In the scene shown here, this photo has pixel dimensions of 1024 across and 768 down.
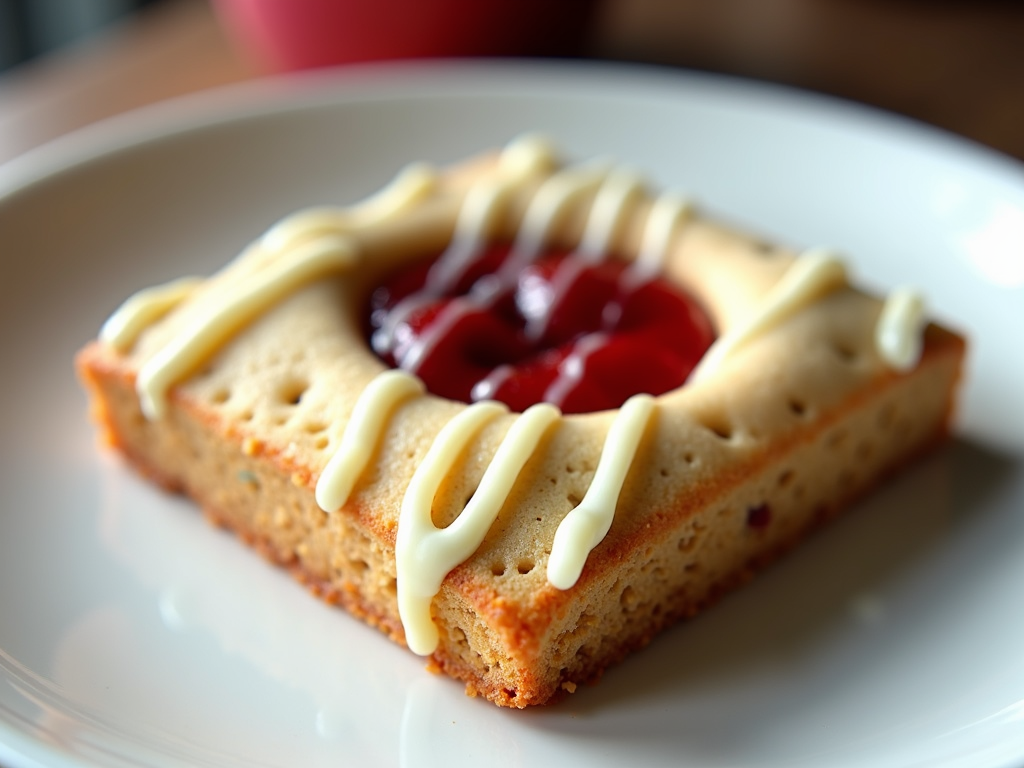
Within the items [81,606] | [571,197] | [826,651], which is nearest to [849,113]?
[571,197]

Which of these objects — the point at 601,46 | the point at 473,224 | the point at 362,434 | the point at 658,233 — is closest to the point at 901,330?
the point at 658,233

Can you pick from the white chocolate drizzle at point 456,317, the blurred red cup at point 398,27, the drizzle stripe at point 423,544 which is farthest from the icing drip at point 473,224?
the blurred red cup at point 398,27

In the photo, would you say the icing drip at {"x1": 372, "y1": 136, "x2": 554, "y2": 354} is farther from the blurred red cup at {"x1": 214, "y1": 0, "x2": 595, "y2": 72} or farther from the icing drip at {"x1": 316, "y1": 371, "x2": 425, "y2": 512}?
the blurred red cup at {"x1": 214, "y1": 0, "x2": 595, "y2": 72}

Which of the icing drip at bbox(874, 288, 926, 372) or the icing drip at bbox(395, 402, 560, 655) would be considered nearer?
the icing drip at bbox(395, 402, 560, 655)

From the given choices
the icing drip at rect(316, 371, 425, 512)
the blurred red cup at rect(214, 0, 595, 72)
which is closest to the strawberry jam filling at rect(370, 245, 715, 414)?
the icing drip at rect(316, 371, 425, 512)

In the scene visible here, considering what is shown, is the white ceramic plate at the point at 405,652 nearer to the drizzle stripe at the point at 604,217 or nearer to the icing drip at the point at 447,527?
the icing drip at the point at 447,527

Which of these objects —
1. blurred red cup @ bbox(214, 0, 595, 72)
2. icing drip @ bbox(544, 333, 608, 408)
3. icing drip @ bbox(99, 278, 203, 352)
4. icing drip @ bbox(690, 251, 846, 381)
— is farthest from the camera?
blurred red cup @ bbox(214, 0, 595, 72)
